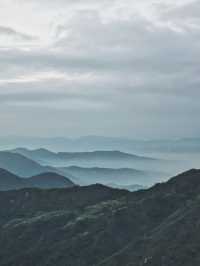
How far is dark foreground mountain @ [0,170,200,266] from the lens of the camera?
104 meters

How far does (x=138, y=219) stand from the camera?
435 ft

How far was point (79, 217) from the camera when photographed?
141500mm

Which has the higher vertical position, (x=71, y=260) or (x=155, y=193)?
(x=155, y=193)

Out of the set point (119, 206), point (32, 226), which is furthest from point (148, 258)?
point (32, 226)

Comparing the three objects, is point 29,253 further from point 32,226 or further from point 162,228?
point 162,228

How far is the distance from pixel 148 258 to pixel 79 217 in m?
44.0

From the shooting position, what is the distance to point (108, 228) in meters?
128

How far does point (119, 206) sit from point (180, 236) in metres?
38.0

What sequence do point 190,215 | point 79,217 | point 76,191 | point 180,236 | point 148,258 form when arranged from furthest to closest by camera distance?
point 76,191, point 79,217, point 190,215, point 180,236, point 148,258

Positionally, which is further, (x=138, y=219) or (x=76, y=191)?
(x=76, y=191)

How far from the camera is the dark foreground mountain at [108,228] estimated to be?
104500 mm

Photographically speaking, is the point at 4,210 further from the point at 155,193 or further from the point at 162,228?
the point at 162,228

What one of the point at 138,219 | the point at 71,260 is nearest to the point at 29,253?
the point at 71,260

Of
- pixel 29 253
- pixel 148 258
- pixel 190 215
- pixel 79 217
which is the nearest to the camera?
pixel 148 258
